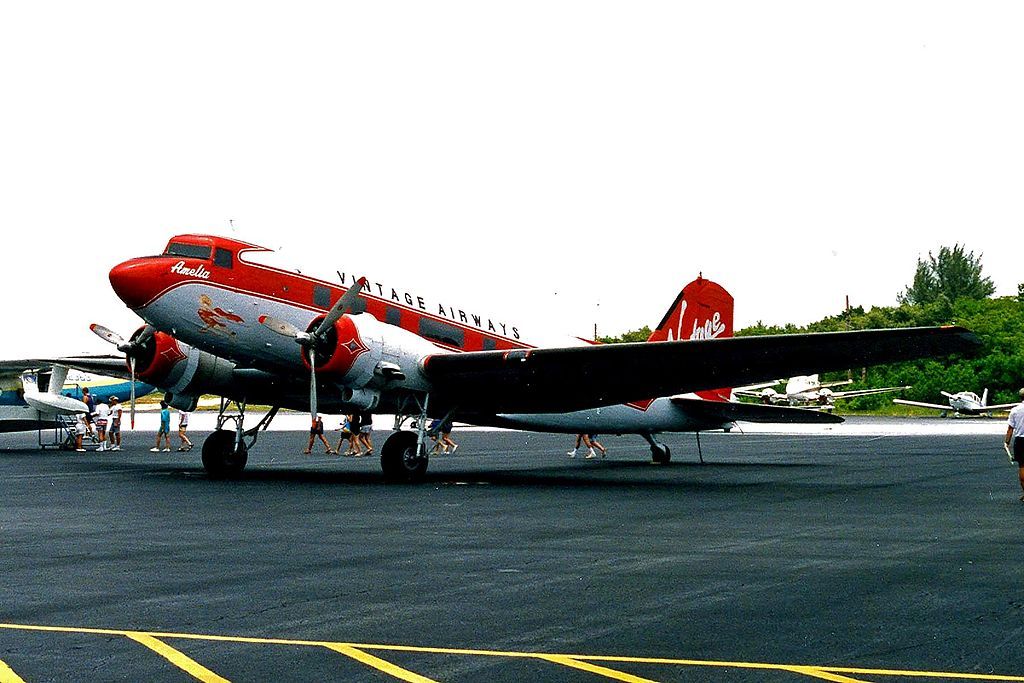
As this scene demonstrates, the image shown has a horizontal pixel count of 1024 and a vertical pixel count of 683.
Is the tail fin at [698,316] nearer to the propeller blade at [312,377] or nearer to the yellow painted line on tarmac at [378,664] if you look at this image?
the propeller blade at [312,377]

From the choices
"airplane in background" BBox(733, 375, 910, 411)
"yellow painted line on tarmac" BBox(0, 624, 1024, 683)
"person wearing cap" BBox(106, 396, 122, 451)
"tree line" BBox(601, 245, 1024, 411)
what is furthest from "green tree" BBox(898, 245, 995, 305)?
"yellow painted line on tarmac" BBox(0, 624, 1024, 683)

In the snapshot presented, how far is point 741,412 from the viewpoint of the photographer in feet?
104

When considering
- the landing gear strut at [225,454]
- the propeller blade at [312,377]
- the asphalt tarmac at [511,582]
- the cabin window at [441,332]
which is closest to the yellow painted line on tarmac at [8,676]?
the asphalt tarmac at [511,582]

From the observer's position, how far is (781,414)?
30.5 metres

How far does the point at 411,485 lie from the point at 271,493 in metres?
3.31

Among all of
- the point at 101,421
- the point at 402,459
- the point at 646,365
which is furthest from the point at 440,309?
the point at 101,421

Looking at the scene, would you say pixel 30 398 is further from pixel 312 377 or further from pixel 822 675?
pixel 822 675

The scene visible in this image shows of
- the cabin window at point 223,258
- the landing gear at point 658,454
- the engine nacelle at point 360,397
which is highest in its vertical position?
the cabin window at point 223,258

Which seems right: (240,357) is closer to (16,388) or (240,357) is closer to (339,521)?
(339,521)

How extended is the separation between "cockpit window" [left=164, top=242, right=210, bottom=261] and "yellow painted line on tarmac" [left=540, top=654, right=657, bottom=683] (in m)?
18.0

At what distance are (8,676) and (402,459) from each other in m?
18.4

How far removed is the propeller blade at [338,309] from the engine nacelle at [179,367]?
3.71 metres

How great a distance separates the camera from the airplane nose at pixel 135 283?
23.9 m

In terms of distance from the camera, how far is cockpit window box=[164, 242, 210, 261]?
24.5m
